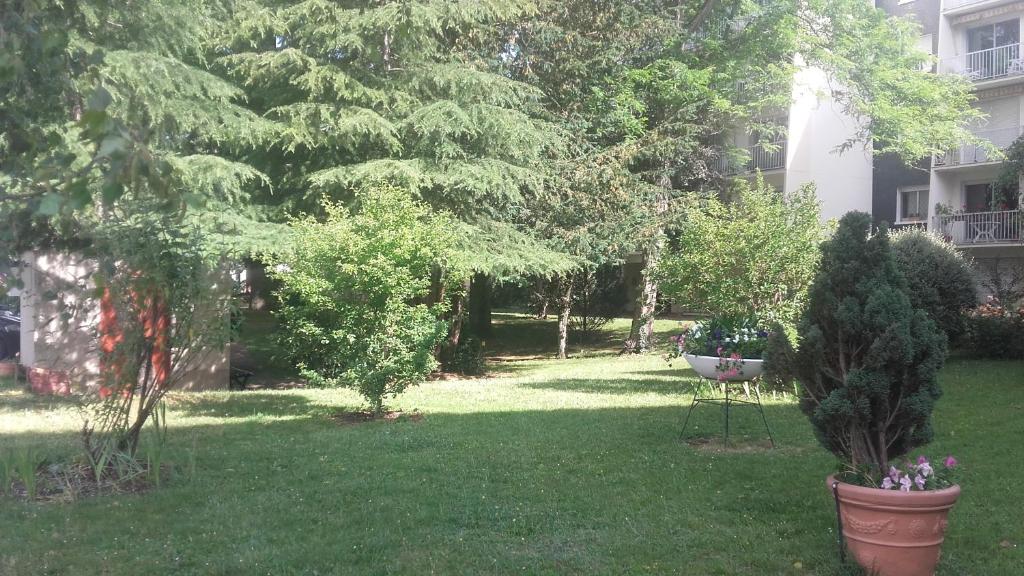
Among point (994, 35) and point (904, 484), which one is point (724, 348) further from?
point (994, 35)

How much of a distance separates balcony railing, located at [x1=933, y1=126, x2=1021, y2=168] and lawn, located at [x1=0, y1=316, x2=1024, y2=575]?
58.0 ft

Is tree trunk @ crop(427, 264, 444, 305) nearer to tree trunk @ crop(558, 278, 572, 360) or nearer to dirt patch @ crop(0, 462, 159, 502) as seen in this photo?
tree trunk @ crop(558, 278, 572, 360)

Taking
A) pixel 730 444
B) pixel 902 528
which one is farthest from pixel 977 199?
pixel 902 528

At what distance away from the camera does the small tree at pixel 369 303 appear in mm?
9906

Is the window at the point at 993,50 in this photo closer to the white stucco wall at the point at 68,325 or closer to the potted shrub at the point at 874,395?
the white stucco wall at the point at 68,325

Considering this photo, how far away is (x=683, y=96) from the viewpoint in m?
20.2

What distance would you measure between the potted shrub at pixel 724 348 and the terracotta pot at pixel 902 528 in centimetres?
342

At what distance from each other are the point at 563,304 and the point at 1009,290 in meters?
10.2

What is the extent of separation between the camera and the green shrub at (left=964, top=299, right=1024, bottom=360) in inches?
608

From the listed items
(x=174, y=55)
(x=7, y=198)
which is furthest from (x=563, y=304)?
(x=7, y=198)

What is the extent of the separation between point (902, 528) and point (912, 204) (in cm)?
2635

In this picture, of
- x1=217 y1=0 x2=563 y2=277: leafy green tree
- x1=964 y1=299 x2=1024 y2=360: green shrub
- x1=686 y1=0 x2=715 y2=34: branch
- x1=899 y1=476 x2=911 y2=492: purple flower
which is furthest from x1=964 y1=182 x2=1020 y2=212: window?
x1=899 y1=476 x2=911 y2=492: purple flower

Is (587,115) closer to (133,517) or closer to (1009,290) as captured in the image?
(1009,290)

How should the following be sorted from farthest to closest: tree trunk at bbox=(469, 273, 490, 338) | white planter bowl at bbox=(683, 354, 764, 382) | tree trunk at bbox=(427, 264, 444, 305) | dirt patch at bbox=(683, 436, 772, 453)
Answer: tree trunk at bbox=(469, 273, 490, 338)
tree trunk at bbox=(427, 264, 444, 305)
white planter bowl at bbox=(683, 354, 764, 382)
dirt patch at bbox=(683, 436, 772, 453)
